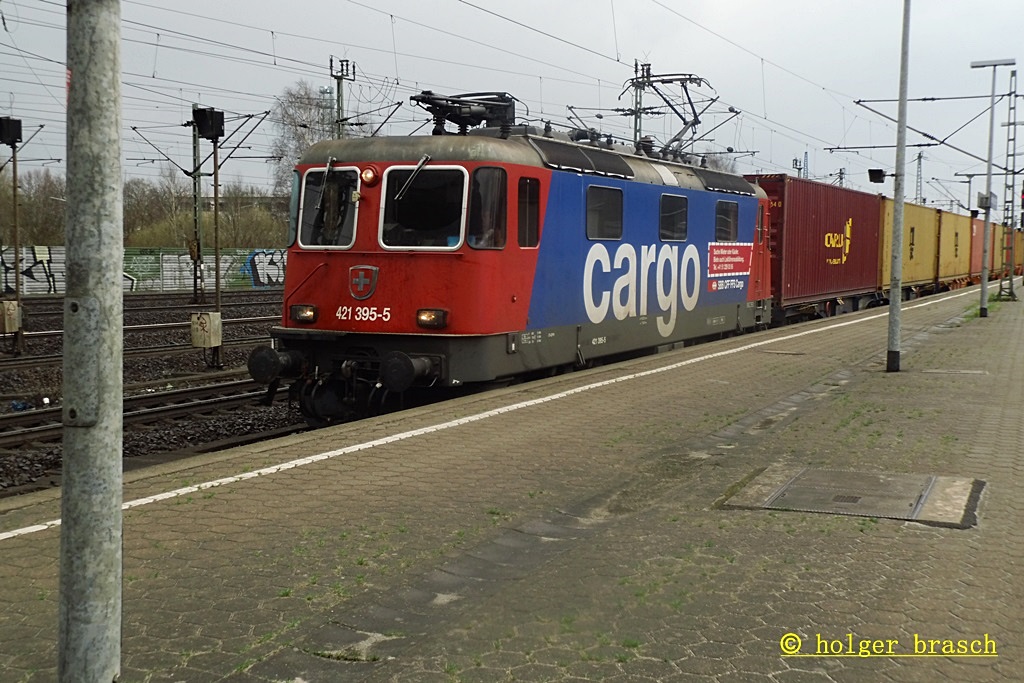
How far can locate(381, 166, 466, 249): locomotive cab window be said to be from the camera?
10.6 metres

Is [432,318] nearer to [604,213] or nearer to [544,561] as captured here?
[604,213]

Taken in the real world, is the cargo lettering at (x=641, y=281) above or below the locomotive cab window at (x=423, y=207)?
below

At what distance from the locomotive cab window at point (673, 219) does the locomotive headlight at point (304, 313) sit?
5780mm

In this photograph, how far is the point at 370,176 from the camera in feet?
35.8

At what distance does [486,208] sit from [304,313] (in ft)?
7.78

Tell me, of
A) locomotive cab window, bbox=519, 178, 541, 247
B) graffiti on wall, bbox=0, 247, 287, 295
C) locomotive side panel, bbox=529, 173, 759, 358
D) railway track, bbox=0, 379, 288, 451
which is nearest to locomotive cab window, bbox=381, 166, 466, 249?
locomotive cab window, bbox=519, 178, 541, 247

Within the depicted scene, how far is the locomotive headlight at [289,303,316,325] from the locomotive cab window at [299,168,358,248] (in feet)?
2.28

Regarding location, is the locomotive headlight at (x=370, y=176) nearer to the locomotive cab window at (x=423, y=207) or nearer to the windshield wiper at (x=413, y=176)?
the locomotive cab window at (x=423, y=207)

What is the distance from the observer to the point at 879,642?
175 inches

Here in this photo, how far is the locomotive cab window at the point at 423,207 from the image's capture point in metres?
10.6

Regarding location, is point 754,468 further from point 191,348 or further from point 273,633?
point 191,348

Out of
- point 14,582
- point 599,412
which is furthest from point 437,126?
point 14,582

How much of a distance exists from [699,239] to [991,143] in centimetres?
1852

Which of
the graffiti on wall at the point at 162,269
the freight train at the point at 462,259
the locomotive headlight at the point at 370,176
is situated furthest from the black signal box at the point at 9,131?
the graffiti on wall at the point at 162,269
